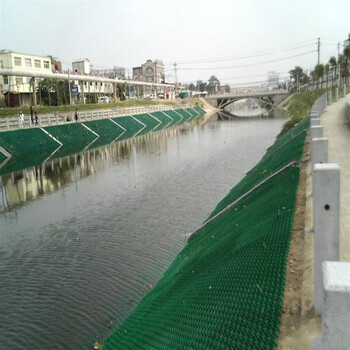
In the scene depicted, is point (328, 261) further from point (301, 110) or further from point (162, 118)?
point (162, 118)

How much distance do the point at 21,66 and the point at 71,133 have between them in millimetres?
34857

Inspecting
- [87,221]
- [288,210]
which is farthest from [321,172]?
[87,221]

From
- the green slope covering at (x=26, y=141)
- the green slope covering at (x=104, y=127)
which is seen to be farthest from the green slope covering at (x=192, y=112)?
the green slope covering at (x=26, y=141)

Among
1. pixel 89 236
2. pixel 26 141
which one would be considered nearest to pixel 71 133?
pixel 26 141

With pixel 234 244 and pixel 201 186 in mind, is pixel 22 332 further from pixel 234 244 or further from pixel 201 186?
pixel 201 186

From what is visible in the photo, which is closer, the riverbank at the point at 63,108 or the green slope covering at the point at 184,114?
the riverbank at the point at 63,108

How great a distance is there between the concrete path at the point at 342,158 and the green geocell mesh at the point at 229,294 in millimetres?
706

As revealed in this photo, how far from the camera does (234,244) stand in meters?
6.73

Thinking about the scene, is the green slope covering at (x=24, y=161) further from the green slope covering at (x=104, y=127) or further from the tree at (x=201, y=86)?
the tree at (x=201, y=86)

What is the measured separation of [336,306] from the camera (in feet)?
6.61

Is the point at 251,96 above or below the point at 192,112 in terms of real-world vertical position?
above

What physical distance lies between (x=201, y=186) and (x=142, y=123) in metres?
36.5

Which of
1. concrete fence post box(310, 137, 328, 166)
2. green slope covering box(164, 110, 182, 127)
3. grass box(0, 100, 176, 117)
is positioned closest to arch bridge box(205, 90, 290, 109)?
grass box(0, 100, 176, 117)

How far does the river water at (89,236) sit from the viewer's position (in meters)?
7.82
